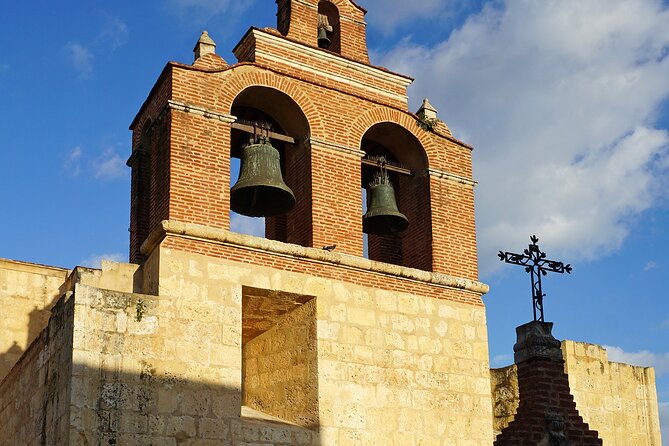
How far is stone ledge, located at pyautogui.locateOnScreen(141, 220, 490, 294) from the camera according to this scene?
34.0 ft

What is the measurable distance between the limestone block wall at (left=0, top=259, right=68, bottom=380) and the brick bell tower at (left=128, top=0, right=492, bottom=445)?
291cm

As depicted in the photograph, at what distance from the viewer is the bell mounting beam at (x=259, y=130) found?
456 inches

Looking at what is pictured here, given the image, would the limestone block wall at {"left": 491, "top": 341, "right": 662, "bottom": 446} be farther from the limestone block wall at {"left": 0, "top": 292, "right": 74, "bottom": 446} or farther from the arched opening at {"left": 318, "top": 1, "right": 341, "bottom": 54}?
the limestone block wall at {"left": 0, "top": 292, "right": 74, "bottom": 446}

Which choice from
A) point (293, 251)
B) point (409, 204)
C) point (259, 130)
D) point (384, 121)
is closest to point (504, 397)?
point (409, 204)

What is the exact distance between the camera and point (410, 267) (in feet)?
40.9

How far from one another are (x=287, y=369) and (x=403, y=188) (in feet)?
10.2

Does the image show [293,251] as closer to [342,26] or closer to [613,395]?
[342,26]

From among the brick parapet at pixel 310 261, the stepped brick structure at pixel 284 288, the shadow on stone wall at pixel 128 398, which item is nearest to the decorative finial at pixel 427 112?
the stepped brick structure at pixel 284 288

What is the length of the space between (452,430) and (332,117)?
3911 millimetres

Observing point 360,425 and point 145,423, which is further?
point 360,425

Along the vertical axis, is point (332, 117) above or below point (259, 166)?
above

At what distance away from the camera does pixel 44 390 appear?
34.2ft

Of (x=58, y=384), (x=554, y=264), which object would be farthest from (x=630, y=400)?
(x=58, y=384)

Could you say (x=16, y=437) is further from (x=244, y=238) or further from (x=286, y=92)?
(x=286, y=92)
